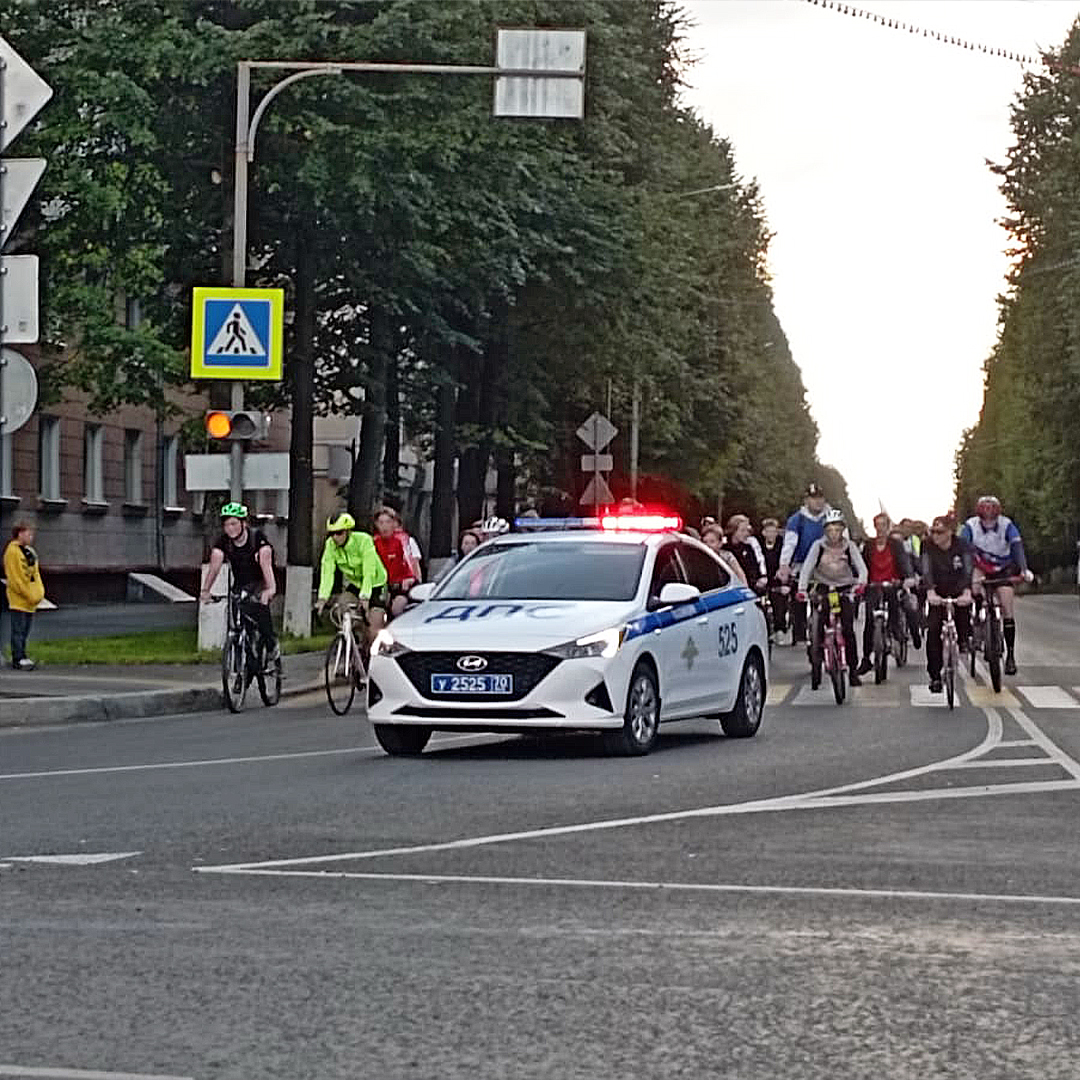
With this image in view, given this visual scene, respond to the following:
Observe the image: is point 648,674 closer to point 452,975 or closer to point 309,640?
point 452,975

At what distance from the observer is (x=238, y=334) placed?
28.5 meters

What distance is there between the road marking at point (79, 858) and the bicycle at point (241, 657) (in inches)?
457

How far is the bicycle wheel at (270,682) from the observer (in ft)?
79.9

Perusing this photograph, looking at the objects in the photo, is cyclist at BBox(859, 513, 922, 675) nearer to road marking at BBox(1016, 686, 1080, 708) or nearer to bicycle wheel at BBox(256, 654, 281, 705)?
road marking at BBox(1016, 686, 1080, 708)

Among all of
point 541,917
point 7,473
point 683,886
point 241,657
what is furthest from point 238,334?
point 7,473

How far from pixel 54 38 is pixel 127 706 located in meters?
15.7

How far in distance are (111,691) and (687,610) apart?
6.71 m

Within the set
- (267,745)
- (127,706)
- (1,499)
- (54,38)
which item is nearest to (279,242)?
(54,38)

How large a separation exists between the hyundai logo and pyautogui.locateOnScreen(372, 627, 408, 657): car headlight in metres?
0.47

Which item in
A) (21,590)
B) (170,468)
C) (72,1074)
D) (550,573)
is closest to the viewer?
(72,1074)

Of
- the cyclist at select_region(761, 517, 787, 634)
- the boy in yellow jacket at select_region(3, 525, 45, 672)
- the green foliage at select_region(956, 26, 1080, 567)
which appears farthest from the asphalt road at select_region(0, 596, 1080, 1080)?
the green foliage at select_region(956, 26, 1080, 567)

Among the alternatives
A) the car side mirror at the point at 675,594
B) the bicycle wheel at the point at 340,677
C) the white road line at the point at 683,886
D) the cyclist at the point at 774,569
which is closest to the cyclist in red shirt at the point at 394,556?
the bicycle wheel at the point at 340,677

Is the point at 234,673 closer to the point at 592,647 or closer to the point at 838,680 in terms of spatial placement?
the point at 838,680

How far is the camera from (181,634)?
36.2 m
